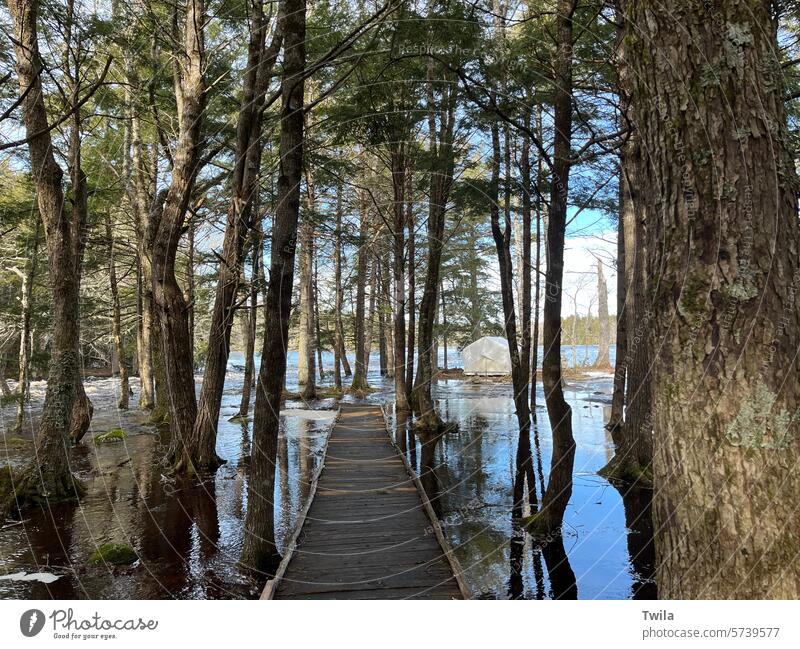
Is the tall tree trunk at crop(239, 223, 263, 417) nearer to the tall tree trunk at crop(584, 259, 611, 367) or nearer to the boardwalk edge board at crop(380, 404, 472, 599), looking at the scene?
the boardwalk edge board at crop(380, 404, 472, 599)

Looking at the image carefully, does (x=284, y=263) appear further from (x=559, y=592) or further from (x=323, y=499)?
(x=559, y=592)

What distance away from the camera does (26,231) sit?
12305mm

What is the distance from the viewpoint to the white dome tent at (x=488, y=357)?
94.1 ft

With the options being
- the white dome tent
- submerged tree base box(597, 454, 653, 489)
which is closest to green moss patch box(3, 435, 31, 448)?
submerged tree base box(597, 454, 653, 489)

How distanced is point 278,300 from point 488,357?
25154mm

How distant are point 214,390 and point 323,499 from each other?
3.08 meters

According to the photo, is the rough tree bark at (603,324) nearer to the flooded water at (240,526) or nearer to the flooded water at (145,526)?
the flooded water at (240,526)

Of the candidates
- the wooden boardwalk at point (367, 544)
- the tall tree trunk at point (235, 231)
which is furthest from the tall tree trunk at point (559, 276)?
the tall tree trunk at point (235, 231)

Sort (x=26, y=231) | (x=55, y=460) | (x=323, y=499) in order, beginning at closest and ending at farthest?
(x=323, y=499) → (x=55, y=460) → (x=26, y=231)

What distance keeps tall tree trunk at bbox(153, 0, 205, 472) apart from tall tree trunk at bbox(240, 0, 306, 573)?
3.60 meters

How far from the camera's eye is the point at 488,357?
29094mm

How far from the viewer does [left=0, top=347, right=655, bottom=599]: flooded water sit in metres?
5.00

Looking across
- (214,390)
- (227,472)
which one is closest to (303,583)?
(214,390)

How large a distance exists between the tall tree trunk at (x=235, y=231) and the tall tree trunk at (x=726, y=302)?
503cm
